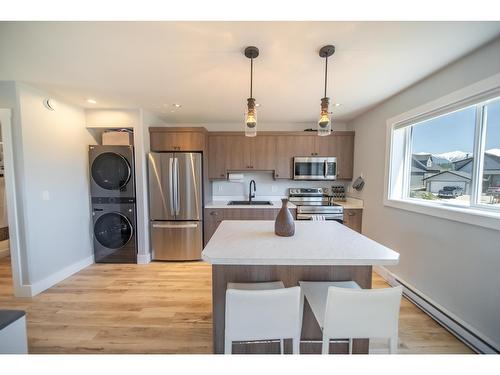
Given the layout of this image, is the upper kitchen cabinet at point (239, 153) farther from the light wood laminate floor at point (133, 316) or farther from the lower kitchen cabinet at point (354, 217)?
the light wood laminate floor at point (133, 316)

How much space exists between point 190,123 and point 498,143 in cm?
385

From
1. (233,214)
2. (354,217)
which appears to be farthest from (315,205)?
(233,214)

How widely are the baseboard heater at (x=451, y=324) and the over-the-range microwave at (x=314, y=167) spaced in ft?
6.21

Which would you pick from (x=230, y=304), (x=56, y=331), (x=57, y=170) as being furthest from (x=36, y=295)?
(x=230, y=304)

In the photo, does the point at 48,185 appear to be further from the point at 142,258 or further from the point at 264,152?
the point at 264,152

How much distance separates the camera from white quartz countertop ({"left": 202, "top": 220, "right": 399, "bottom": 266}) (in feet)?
3.53

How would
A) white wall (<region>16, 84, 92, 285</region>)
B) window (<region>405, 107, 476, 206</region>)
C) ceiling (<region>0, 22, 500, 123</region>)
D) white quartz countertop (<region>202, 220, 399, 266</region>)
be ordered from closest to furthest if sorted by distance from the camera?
white quartz countertop (<region>202, 220, 399, 266</region>) < ceiling (<region>0, 22, 500, 123</region>) < window (<region>405, 107, 476, 206</region>) < white wall (<region>16, 84, 92, 285</region>)

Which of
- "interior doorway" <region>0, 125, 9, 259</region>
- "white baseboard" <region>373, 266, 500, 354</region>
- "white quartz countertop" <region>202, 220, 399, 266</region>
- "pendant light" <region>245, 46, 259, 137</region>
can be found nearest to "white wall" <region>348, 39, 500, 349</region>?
"white baseboard" <region>373, 266, 500, 354</region>

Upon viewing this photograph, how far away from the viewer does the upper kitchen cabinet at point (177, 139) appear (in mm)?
3107

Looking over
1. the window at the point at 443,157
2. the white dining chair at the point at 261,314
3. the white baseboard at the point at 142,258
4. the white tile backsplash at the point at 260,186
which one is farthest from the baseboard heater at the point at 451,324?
the white baseboard at the point at 142,258

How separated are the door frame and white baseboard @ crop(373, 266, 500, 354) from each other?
357 centimetres

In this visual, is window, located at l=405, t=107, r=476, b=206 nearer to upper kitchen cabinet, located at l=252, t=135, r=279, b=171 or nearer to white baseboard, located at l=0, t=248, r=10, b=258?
upper kitchen cabinet, located at l=252, t=135, r=279, b=171
